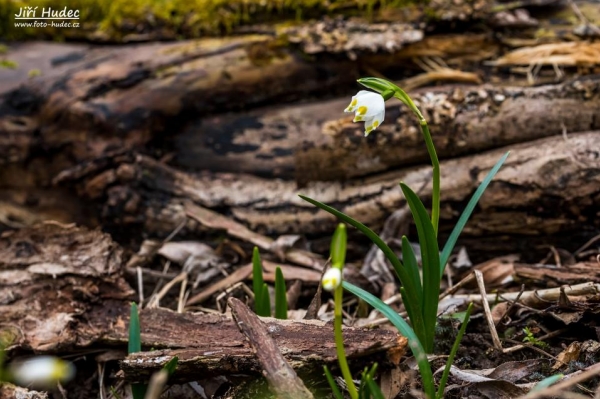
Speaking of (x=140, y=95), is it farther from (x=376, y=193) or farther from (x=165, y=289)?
(x=376, y=193)

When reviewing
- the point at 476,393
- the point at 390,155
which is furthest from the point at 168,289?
the point at 476,393

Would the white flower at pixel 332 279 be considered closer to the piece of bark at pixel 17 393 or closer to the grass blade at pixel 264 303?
the grass blade at pixel 264 303

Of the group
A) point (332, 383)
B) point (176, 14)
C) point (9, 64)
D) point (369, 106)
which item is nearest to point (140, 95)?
point (176, 14)

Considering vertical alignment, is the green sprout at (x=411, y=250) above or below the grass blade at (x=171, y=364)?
above

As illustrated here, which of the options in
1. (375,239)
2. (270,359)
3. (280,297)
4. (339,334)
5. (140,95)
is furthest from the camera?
(140,95)

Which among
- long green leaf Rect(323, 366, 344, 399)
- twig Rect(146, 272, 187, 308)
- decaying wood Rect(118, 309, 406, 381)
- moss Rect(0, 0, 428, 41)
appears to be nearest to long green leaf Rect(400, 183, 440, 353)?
decaying wood Rect(118, 309, 406, 381)

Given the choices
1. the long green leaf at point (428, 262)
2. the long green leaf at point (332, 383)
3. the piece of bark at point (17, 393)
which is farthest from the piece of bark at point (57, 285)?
the long green leaf at point (428, 262)
